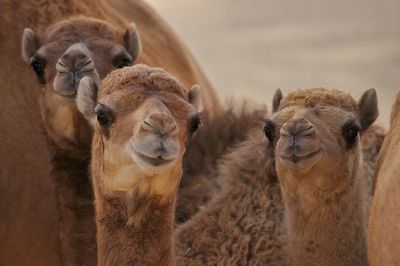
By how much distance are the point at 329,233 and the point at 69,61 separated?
1.46 m

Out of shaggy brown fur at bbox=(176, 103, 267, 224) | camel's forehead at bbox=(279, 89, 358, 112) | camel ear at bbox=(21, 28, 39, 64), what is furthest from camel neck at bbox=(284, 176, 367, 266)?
camel ear at bbox=(21, 28, 39, 64)

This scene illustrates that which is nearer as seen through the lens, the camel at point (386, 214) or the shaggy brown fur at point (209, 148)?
the camel at point (386, 214)

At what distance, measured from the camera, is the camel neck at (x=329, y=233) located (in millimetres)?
5852

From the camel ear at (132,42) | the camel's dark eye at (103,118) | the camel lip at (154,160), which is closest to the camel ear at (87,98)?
the camel's dark eye at (103,118)

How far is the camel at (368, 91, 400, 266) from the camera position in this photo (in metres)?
→ 5.44

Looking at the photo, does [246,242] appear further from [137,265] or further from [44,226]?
[44,226]

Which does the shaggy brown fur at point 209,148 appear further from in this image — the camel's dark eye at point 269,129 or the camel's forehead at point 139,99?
the camel's forehead at point 139,99

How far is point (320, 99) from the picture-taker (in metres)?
5.99

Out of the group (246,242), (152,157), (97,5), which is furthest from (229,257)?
(97,5)

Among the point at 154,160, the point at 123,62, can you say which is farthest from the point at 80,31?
the point at 154,160

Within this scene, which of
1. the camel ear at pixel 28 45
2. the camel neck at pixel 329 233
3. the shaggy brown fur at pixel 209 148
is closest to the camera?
the camel neck at pixel 329 233

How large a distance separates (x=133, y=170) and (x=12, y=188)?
1.89m

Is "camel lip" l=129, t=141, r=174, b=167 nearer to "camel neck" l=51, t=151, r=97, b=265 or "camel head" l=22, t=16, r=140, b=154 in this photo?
"camel head" l=22, t=16, r=140, b=154

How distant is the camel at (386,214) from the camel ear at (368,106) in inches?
13.3
